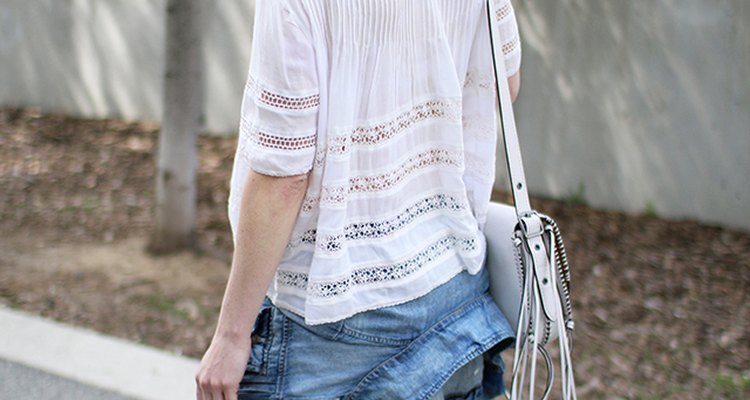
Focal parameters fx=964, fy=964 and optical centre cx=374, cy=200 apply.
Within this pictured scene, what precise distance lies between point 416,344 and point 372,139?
0.37 m

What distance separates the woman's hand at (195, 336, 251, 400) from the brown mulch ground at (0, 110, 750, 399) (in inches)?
106

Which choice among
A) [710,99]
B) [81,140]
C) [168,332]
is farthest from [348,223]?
[81,140]

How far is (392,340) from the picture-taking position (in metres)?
1.67

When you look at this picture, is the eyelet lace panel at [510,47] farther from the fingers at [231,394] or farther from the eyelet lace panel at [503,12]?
the fingers at [231,394]

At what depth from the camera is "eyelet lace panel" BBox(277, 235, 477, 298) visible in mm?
1593

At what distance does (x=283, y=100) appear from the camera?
1.49 m

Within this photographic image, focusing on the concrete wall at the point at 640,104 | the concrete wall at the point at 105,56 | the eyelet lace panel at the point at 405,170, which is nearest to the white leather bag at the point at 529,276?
the eyelet lace panel at the point at 405,170

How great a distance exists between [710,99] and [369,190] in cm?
471

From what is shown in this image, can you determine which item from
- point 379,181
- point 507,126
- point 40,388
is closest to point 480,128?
point 507,126

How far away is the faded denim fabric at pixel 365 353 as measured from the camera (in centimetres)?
163

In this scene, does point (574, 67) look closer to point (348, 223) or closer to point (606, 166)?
point (606, 166)

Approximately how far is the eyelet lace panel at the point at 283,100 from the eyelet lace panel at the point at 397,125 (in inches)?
2.9

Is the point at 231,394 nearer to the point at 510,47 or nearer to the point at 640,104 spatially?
the point at 510,47

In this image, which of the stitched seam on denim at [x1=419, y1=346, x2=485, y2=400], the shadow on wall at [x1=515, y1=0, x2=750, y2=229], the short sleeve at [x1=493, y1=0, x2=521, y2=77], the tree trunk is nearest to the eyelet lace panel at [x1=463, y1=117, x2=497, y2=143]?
the short sleeve at [x1=493, y1=0, x2=521, y2=77]
